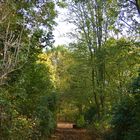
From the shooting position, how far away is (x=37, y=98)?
18.3 meters

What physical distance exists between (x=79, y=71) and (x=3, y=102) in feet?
66.3

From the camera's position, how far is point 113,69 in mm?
26953

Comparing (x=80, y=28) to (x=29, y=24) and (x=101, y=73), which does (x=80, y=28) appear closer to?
(x=101, y=73)

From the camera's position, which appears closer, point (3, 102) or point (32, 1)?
point (3, 102)

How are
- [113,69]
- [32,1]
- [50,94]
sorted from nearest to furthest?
[32,1], [50,94], [113,69]

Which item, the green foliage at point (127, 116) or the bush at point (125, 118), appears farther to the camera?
the bush at point (125, 118)

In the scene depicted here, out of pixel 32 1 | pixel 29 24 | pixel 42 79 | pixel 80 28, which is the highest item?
pixel 80 28

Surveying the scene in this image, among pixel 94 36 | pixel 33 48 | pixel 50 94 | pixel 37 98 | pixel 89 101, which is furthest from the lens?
pixel 89 101

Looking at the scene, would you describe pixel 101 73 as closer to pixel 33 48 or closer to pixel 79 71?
pixel 79 71

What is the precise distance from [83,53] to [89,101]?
5940 mm

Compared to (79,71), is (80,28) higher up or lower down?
higher up

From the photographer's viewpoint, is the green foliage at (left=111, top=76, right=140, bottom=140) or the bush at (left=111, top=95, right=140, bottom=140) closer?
the green foliage at (left=111, top=76, right=140, bottom=140)

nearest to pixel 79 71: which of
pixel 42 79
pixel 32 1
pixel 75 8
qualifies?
pixel 75 8

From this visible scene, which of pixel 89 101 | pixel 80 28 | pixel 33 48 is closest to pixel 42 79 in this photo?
pixel 33 48
